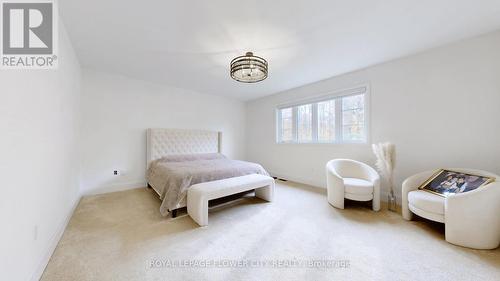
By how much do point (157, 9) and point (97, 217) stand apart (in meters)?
2.86

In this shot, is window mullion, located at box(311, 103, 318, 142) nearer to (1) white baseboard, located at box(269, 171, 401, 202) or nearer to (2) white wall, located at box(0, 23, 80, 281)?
(1) white baseboard, located at box(269, 171, 401, 202)

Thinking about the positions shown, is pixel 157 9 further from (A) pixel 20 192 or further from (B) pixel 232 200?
(B) pixel 232 200

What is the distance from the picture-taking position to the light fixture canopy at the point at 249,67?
2.39m

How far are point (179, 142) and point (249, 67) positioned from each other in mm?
2896

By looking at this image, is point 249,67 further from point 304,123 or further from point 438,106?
point 438,106

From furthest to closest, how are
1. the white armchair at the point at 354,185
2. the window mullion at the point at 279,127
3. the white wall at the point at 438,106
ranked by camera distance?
the window mullion at the point at 279,127 → the white armchair at the point at 354,185 → the white wall at the point at 438,106

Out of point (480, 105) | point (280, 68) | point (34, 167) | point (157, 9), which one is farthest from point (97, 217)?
point (480, 105)

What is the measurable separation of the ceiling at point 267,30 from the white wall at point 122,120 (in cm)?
54

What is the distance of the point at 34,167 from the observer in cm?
143

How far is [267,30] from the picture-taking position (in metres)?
2.21

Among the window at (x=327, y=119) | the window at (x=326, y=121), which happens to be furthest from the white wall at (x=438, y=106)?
the window at (x=326, y=121)

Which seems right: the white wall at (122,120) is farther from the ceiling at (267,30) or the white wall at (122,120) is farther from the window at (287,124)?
the window at (287,124)

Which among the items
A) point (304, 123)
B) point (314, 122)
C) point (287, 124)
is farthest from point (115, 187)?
point (314, 122)

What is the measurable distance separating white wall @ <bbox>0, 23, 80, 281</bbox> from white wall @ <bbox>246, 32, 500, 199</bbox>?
435 cm
